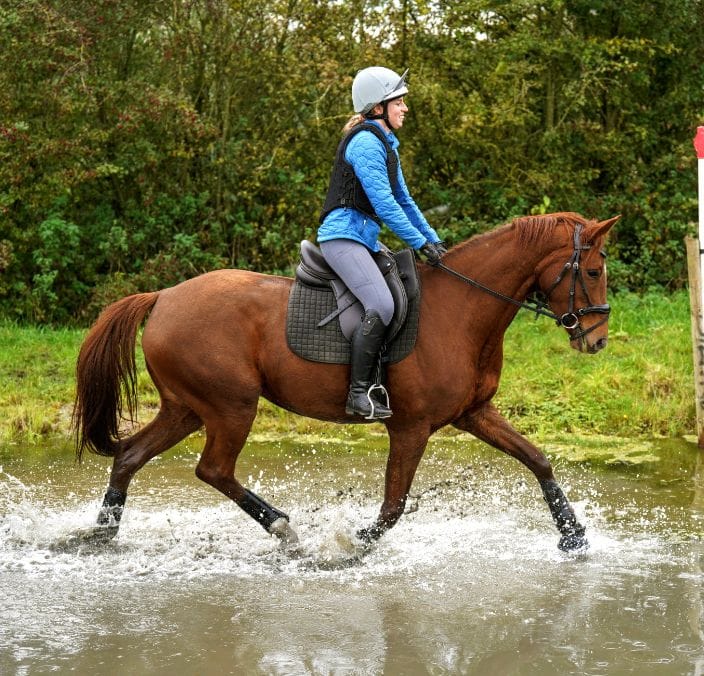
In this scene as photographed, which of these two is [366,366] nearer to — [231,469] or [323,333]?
[323,333]

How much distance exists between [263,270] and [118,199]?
2121 millimetres

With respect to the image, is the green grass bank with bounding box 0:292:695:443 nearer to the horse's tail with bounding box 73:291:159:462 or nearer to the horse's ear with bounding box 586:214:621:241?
the horse's tail with bounding box 73:291:159:462

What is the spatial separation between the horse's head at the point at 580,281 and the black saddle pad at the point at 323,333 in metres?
0.78

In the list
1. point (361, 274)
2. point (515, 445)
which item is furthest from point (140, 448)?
point (515, 445)

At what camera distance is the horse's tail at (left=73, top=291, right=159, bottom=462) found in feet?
21.9

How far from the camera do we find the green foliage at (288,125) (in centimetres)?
1346

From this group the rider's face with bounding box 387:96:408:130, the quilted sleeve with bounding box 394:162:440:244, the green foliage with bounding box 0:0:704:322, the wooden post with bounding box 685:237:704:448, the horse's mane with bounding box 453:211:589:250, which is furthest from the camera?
the green foliage with bounding box 0:0:704:322

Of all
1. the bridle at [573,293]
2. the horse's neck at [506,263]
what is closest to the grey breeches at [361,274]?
the bridle at [573,293]

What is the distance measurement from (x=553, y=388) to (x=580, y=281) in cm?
422

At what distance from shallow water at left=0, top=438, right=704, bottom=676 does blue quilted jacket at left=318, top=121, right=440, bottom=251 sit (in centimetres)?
157

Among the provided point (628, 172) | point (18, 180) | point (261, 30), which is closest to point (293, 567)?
point (18, 180)

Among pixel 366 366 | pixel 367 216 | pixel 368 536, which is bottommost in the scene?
pixel 368 536

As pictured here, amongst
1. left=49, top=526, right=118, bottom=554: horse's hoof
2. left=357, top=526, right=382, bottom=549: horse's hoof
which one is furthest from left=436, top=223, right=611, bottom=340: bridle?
left=49, top=526, right=118, bottom=554: horse's hoof

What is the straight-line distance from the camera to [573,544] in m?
6.28
